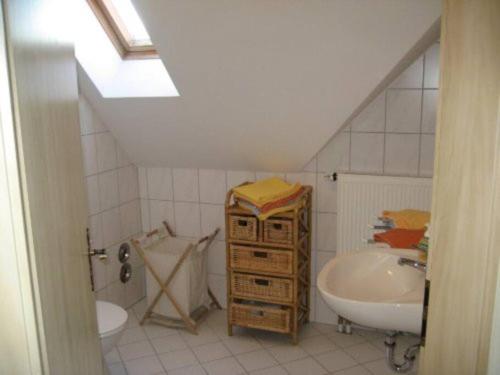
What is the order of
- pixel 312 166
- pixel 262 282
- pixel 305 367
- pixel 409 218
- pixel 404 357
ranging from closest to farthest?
pixel 404 357 < pixel 409 218 < pixel 305 367 < pixel 262 282 < pixel 312 166

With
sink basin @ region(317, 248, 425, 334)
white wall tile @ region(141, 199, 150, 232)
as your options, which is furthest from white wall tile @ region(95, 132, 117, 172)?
sink basin @ region(317, 248, 425, 334)

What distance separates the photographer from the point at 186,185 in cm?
338

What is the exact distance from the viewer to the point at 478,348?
37.4 inches

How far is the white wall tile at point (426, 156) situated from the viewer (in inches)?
107

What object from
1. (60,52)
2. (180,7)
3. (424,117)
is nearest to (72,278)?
(60,52)

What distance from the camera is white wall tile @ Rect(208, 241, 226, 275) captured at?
11.2 feet

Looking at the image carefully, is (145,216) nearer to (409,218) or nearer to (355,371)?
(355,371)

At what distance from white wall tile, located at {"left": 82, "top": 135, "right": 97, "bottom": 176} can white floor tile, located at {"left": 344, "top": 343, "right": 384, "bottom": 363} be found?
6.01ft

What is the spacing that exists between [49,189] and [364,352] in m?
2.21

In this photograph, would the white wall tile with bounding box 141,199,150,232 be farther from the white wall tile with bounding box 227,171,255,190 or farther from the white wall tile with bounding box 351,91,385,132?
the white wall tile with bounding box 351,91,385,132

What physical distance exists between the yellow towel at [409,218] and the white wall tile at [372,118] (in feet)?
1.68

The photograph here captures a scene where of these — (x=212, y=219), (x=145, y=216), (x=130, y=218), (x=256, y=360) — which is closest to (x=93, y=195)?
(x=130, y=218)

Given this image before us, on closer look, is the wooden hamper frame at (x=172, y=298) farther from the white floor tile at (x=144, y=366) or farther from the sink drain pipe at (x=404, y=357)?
the sink drain pipe at (x=404, y=357)

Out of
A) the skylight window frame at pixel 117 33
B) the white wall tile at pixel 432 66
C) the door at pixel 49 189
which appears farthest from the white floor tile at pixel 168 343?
the white wall tile at pixel 432 66
